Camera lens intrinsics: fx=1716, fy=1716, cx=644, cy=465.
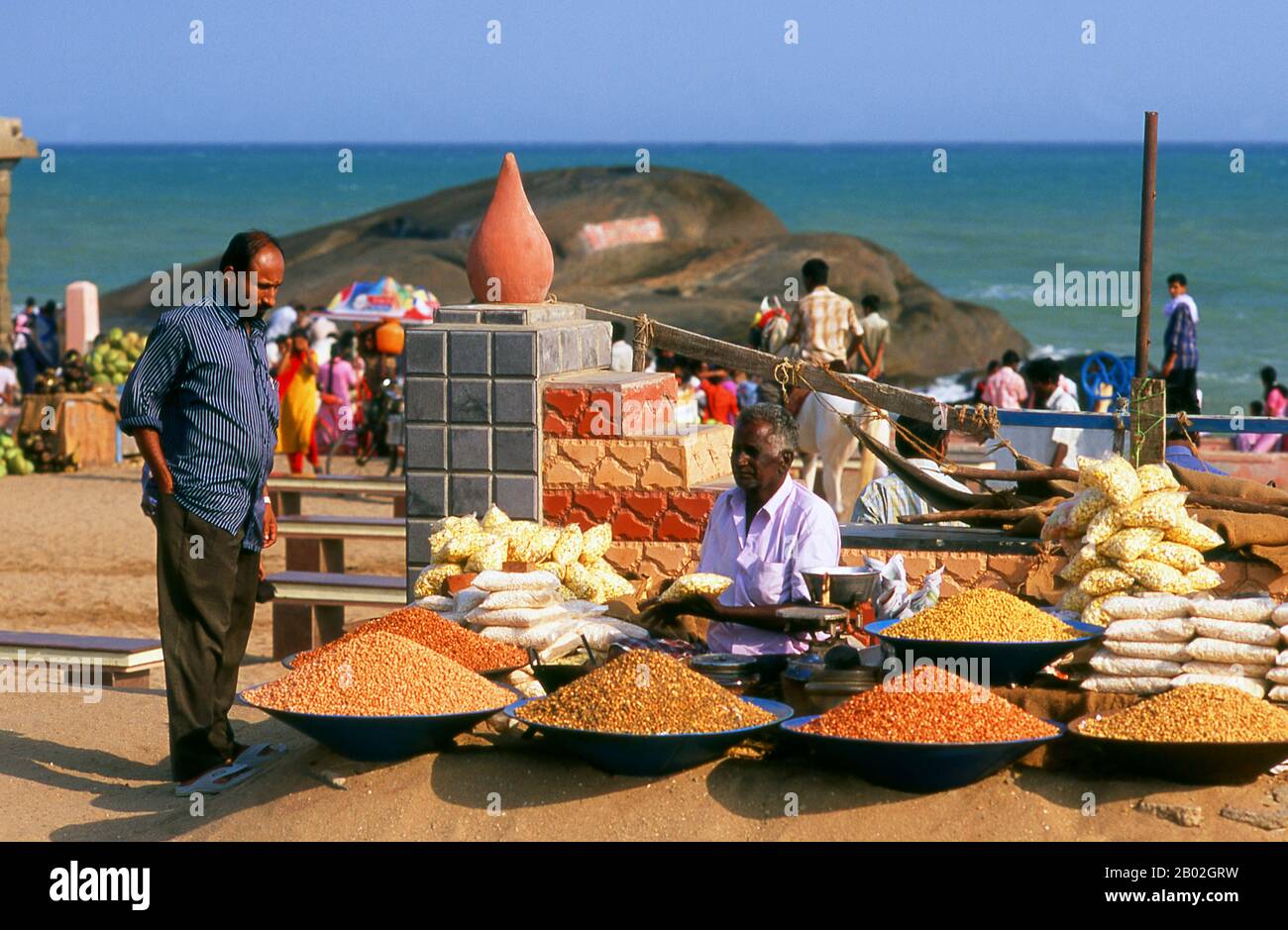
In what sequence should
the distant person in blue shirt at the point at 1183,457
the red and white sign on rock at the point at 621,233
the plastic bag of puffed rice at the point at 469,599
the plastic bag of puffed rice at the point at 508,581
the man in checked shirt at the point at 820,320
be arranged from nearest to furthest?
the plastic bag of puffed rice at the point at 508,581 → the plastic bag of puffed rice at the point at 469,599 → the distant person in blue shirt at the point at 1183,457 → the man in checked shirt at the point at 820,320 → the red and white sign on rock at the point at 621,233

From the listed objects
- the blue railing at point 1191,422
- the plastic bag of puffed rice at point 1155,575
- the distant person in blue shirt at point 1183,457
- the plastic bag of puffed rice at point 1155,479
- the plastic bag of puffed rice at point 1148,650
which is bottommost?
the plastic bag of puffed rice at point 1148,650

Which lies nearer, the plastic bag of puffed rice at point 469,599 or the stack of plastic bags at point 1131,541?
the stack of plastic bags at point 1131,541

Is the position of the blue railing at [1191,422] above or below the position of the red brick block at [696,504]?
above

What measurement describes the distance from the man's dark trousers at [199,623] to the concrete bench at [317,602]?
9.52 feet

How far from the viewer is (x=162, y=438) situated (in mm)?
5621

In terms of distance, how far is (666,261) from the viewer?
4003 cm

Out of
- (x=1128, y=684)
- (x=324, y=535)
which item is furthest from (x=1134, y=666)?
(x=324, y=535)

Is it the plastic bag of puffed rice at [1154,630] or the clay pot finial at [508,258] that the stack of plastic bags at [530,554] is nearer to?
the clay pot finial at [508,258]

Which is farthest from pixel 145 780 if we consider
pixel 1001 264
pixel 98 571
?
pixel 1001 264

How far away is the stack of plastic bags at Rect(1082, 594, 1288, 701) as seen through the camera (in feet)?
15.9

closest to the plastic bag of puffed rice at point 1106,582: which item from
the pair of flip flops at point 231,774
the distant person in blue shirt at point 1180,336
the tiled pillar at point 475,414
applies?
the tiled pillar at point 475,414

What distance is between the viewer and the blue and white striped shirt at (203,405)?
550 centimetres

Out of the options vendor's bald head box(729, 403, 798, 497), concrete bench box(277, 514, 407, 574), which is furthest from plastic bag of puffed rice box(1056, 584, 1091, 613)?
concrete bench box(277, 514, 407, 574)

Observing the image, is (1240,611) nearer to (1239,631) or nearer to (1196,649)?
(1239,631)
